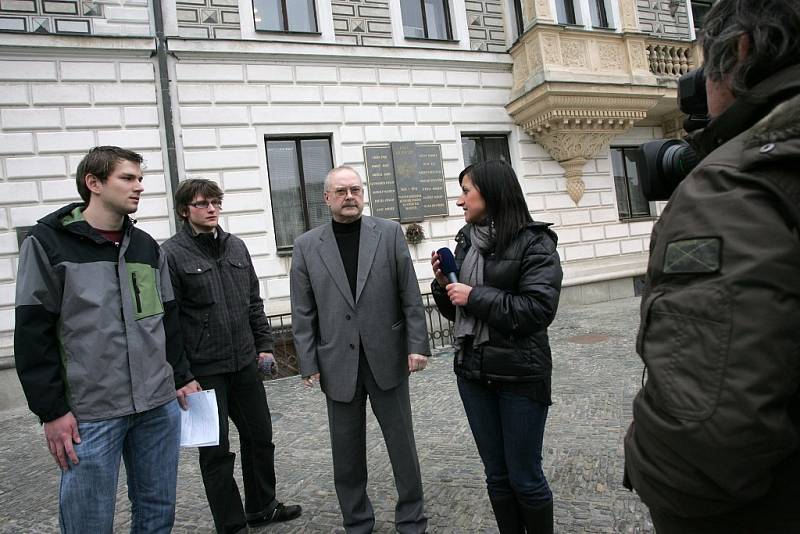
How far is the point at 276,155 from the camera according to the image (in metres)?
8.91

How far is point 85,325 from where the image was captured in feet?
6.78

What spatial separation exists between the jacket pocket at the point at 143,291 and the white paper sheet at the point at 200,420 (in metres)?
0.51

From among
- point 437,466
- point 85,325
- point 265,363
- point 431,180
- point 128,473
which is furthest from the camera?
point 431,180

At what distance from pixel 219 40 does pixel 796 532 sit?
930 centimetres

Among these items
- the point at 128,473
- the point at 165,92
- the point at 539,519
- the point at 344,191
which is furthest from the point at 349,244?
the point at 165,92

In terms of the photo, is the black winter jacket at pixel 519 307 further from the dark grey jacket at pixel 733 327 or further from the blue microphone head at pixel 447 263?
the dark grey jacket at pixel 733 327

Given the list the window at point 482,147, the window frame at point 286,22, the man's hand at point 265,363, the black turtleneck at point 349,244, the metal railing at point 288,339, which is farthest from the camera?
the window at point 482,147

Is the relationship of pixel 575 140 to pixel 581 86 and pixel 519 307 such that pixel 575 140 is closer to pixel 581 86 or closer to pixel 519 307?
pixel 581 86

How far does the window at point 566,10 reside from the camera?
10781 mm

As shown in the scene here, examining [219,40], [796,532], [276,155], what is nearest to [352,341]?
[796,532]

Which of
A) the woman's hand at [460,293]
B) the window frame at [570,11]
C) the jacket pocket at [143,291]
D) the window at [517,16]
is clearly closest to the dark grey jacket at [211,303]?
the jacket pocket at [143,291]

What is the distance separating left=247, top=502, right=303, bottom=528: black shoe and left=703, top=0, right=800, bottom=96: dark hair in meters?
3.13

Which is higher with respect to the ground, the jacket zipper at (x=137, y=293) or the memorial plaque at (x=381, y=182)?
the memorial plaque at (x=381, y=182)

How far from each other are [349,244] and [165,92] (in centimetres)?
674
